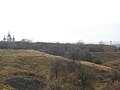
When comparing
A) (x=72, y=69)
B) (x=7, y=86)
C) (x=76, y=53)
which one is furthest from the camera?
(x=76, y=53)

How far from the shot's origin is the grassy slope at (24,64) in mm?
82500

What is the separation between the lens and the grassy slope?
8250 centimetres

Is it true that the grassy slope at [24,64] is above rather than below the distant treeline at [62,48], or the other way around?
below

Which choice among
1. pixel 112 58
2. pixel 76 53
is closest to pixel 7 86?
pixel 76 53

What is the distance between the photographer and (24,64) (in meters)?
94.9

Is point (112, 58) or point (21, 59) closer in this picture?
point (21, 59)

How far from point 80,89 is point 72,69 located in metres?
29.4

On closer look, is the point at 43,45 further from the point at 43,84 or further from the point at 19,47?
the point at 43,84

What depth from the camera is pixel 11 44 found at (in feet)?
482

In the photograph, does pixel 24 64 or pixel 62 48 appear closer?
pixel 24 64

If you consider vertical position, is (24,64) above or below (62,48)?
below

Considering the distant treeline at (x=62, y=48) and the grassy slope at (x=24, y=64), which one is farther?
the distant treeline at (x=62, y=48)

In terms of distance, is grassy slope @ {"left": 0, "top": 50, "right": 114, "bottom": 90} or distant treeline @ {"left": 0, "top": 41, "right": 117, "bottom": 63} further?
distant treeline @ {"left": 0, "top": 41, "right": 117, "bottom": 63}

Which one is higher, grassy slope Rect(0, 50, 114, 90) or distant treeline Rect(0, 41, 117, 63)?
distant treeline Rect(0, 41, 117, 63)
